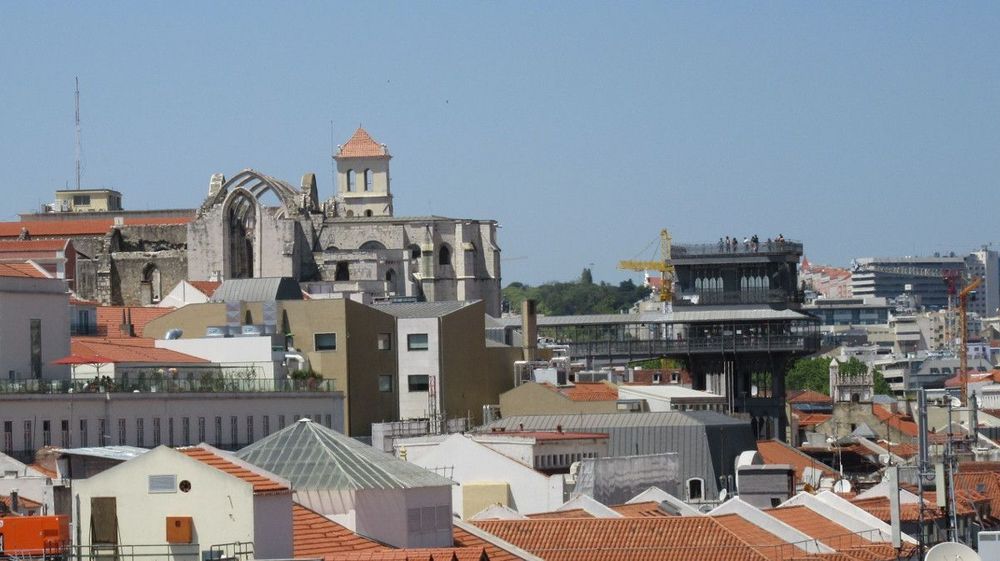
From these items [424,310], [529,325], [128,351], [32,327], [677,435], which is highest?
[424,310]

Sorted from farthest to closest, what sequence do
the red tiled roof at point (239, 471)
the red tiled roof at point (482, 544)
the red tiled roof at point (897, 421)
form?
the red tiled roof at point (897, 421)
the red tiled roof at point (482, 544)
the red tiled roof at point (239, 471)

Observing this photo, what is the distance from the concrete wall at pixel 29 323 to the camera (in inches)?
Result: 2255

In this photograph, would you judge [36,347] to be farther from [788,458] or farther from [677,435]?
[788,458]

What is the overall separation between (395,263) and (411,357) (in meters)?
68.8

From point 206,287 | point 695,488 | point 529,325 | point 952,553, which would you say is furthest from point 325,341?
point 952,553

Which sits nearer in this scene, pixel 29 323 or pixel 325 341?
pixel 29 323

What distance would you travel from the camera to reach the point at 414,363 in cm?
7831

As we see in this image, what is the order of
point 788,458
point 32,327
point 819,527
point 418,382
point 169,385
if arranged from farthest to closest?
point 788,458 < point 418,382 < point 32,327 < point 169,385 < point 819,527

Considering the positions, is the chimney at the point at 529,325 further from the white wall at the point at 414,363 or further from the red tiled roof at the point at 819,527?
the red tiled roof at the point at 819,527

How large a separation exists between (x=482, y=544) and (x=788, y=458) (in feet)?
155

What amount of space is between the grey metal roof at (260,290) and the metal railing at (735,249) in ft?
72.4

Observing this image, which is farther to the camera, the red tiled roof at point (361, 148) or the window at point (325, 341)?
the red tiled roof at point (361, 148)

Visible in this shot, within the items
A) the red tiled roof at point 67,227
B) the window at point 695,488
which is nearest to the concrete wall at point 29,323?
the window at point 695,488

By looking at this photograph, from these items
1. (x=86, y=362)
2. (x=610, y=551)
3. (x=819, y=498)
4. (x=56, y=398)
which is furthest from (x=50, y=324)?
(x=610, y=551)
